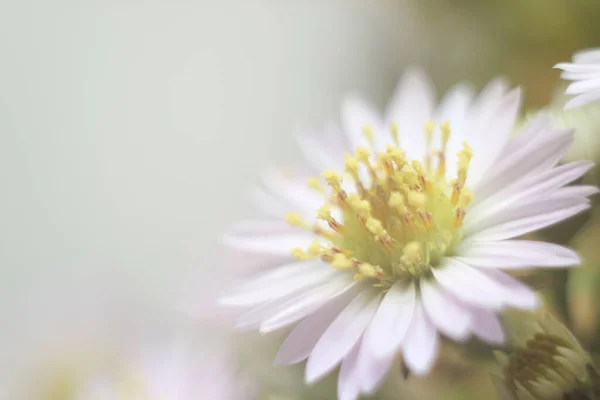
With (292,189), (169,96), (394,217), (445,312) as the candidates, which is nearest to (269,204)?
(292,189)

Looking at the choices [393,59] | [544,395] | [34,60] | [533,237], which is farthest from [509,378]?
[34,60]

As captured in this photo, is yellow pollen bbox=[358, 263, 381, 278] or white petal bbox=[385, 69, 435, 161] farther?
white petal bbox=[385, 69, 435, 161]

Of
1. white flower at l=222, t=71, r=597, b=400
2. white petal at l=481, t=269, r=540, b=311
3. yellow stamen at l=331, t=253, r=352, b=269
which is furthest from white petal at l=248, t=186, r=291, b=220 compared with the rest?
white petal at l=481, t=269, r=540, b=311

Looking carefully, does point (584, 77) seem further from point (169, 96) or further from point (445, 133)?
point (169, 96)

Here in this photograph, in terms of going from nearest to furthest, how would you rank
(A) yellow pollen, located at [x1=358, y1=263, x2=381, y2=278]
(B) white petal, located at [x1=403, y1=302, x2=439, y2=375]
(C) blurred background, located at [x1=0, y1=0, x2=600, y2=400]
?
(B) white petal, located at [x1=403, y1=302, x2=439, y2=375]
(A) yellow pollen, located at [x1=358, y1=263, x2=381, y2=278]
(C) blurred background, located at [x1=0, y1=0, x2=600, y2=400]

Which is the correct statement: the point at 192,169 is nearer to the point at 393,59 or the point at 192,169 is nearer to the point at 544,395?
the point at 393,59

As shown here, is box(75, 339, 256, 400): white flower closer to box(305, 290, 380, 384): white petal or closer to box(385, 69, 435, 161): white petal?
box(305, 290, 380, 384): white petal

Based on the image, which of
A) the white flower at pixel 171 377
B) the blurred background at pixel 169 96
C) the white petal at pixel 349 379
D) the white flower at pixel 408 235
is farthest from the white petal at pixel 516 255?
the blurred background at pixel 169 96
